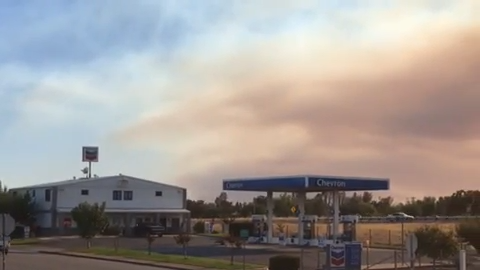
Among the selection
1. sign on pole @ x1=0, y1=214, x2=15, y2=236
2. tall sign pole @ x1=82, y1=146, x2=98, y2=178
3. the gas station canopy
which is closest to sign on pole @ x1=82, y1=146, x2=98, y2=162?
tall sign pole @ x1=82, y1=146, x2=98, y2=178

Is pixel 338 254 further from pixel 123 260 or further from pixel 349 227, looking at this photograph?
pixel 349 227

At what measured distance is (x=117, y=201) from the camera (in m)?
90.7

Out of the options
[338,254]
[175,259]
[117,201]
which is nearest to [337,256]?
[338,254]

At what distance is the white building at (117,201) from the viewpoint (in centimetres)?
8744

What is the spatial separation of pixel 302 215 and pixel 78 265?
2423cm

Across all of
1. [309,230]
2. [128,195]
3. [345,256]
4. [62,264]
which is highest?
[128,195]

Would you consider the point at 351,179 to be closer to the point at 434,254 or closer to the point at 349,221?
the point at 349,221

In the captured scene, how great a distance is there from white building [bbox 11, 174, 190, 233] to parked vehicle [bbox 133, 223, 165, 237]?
5797mm

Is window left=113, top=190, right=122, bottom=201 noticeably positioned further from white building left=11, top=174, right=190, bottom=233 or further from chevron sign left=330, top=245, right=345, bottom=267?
chevron sign left=330, top=245, right=345, bottom=267

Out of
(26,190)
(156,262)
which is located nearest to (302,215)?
(156,262)

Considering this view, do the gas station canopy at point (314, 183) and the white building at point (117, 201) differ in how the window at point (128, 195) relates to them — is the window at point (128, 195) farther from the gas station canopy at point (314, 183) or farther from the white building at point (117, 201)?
the gas station canopy at point (314, 183)

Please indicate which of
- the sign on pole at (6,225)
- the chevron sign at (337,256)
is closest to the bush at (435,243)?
the chevron sign at (337,256)

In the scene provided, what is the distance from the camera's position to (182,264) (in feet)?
146

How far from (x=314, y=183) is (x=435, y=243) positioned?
67.0ft
